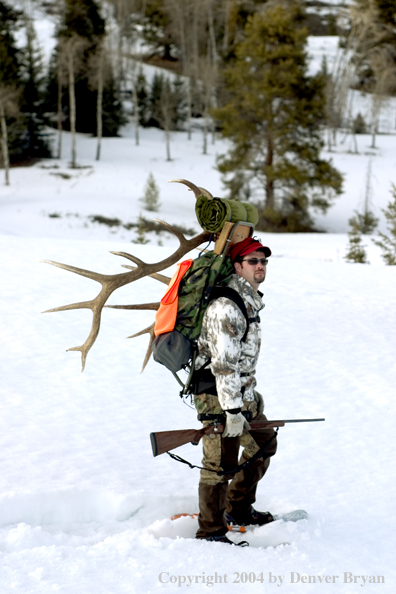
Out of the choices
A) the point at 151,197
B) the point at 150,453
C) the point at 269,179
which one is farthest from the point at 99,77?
the point at 150,453

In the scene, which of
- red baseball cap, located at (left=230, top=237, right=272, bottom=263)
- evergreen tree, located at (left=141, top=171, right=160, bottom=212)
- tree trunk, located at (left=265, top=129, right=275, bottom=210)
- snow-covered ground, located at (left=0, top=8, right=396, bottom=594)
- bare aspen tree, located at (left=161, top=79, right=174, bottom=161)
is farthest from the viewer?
bare aspen tree, located at (left=161, top=79, right=174, bottom=161)

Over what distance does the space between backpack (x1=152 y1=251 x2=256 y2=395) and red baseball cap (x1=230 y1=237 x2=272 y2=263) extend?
0.08m

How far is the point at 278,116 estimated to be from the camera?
88.3ft

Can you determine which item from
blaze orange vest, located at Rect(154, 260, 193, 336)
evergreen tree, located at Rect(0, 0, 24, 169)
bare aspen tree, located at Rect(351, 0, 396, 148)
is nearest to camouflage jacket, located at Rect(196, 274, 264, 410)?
blaze orange vest, located at Rect(154, 260, 193, 336)

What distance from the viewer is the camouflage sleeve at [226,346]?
325 cm

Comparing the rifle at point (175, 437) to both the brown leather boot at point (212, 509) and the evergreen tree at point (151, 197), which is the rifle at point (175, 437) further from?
the evergreen tree at point (151, 197)

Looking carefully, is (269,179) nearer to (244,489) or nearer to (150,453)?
(150,453)

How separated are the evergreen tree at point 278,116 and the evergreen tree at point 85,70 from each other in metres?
15.0

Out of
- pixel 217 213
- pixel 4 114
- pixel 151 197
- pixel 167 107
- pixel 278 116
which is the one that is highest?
pixel 167 107

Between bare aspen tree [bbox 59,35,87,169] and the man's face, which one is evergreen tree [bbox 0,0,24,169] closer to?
bare aspen tree [bbox 59,35,87,169]

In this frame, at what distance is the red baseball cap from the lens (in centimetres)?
337

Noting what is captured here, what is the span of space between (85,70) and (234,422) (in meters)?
40.6

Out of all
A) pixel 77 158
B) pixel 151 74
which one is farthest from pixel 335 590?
pixel 151 74

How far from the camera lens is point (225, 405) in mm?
3287
